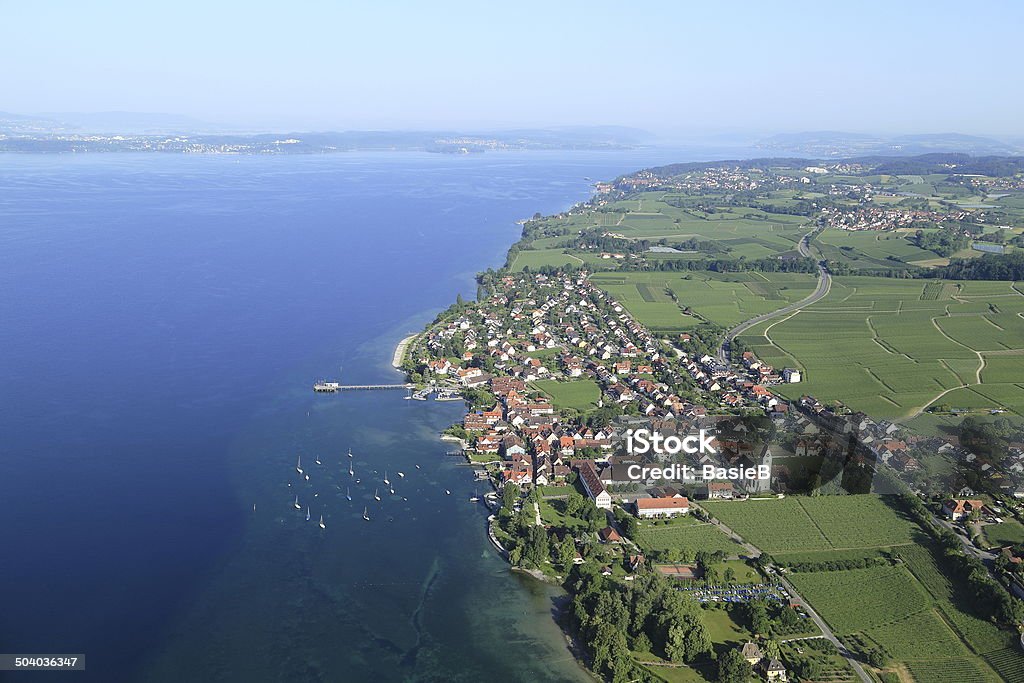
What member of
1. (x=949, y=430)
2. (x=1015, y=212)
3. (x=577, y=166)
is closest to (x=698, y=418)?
(x=949, y=430)

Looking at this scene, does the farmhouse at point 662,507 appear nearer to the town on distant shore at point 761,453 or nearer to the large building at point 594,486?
the town on distant shore at point 761,453

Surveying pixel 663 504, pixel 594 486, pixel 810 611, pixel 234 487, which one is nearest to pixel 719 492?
pixel 663 504

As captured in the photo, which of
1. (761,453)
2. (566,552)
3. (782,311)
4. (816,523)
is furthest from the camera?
(782,311)

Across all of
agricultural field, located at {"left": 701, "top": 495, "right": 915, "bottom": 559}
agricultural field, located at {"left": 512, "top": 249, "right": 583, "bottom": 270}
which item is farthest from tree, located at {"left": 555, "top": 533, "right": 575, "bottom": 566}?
agricultural field, located at {"left": 512, "top": 249, "right": 583, "bottom": 270}

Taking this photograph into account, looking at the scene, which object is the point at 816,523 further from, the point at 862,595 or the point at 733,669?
the point at 733,669

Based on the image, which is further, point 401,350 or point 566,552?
point 401,350

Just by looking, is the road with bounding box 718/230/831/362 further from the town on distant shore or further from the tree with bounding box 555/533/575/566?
the tree with bounding box 555/533/575/566
